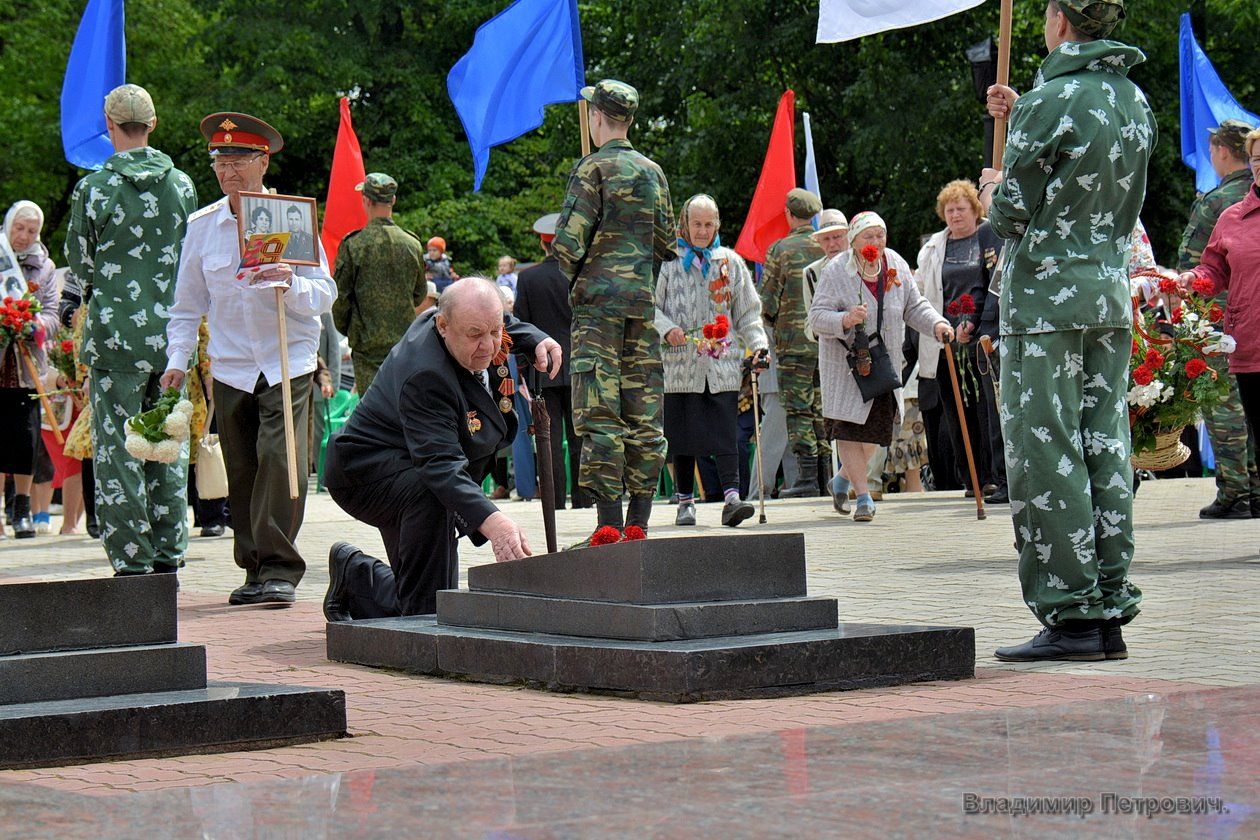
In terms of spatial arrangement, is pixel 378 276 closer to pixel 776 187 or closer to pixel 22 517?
pixel 22 517

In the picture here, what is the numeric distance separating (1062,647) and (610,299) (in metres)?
4.08

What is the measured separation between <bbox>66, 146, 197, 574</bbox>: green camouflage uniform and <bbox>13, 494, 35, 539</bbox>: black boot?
548 cm

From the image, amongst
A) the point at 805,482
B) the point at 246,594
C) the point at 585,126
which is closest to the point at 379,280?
the point at 585,126

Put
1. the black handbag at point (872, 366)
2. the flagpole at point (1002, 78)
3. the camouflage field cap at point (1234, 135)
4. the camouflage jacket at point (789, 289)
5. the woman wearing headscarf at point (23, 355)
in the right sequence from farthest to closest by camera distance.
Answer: the camouflage jacket at point (789, 289), the woman wearing headscarf at point (23, 355), the black handbag at point (872, 366), the camouflage field cap at point (1234, 135), the flagpole at point (1002, 78)

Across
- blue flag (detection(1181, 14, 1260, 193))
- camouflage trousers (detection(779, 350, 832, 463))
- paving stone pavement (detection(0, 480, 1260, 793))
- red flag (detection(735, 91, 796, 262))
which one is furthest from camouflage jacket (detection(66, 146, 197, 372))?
blue flag (detection(1181, 14, 1260, 193))

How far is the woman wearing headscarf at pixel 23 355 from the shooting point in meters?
14.9

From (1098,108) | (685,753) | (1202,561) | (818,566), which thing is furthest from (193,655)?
(1202,561)

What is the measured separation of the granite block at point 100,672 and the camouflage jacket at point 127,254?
4912 millimetres

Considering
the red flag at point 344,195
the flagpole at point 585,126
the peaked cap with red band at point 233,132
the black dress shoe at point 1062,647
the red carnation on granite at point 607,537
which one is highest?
the red flag at point 344,195

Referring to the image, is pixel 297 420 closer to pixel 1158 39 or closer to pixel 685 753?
pixel 685 753

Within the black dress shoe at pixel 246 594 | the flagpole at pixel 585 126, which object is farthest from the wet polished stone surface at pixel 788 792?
the flagpole at pixel 585 126

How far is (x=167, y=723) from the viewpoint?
5371 mm

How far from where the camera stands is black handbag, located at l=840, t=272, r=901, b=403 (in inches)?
527

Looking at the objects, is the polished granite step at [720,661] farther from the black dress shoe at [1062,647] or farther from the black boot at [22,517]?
the black boot at [22,517]
